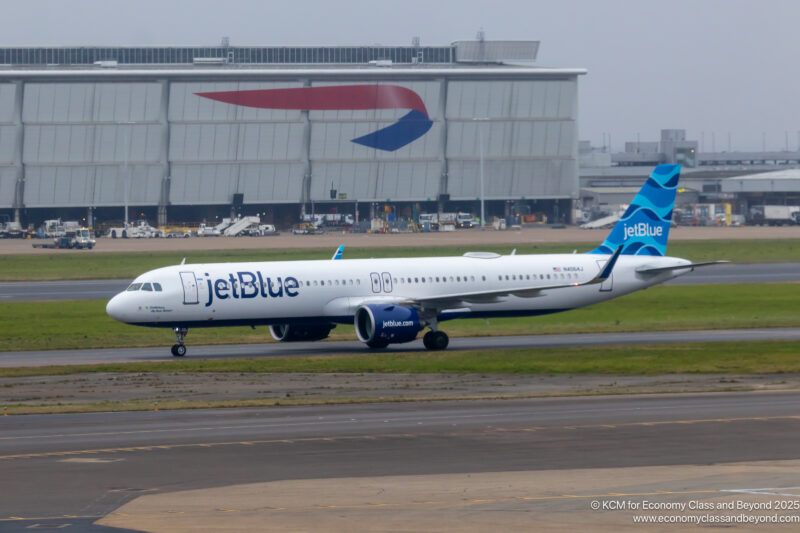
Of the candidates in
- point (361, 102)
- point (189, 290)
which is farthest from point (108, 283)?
point (361, 102)

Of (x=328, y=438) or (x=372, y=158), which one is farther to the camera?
(x=372, y=158)

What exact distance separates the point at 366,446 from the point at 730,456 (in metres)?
7.61

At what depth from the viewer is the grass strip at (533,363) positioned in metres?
41.0

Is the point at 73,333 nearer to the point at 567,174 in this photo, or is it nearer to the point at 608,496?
the point at 608,496

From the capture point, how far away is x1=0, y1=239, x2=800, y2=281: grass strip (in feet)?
317

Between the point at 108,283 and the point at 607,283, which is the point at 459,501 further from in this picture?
the point at 108,283

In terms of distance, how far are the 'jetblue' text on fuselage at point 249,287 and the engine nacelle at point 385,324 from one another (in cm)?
298

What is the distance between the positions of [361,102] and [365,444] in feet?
470

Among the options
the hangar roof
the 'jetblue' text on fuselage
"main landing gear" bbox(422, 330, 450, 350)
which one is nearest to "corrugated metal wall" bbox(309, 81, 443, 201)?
the hangar roof

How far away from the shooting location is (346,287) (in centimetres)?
5000

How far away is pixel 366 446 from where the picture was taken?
2622 centimetres

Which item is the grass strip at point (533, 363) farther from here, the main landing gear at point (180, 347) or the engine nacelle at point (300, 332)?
the engine nacelle at point (300, 332)

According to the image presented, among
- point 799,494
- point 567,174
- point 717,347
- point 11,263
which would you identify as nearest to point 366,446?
point 799,494

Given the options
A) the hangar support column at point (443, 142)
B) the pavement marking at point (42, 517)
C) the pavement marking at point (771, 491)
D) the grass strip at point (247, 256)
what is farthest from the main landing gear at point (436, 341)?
the hangar support column at point (443, 142)
